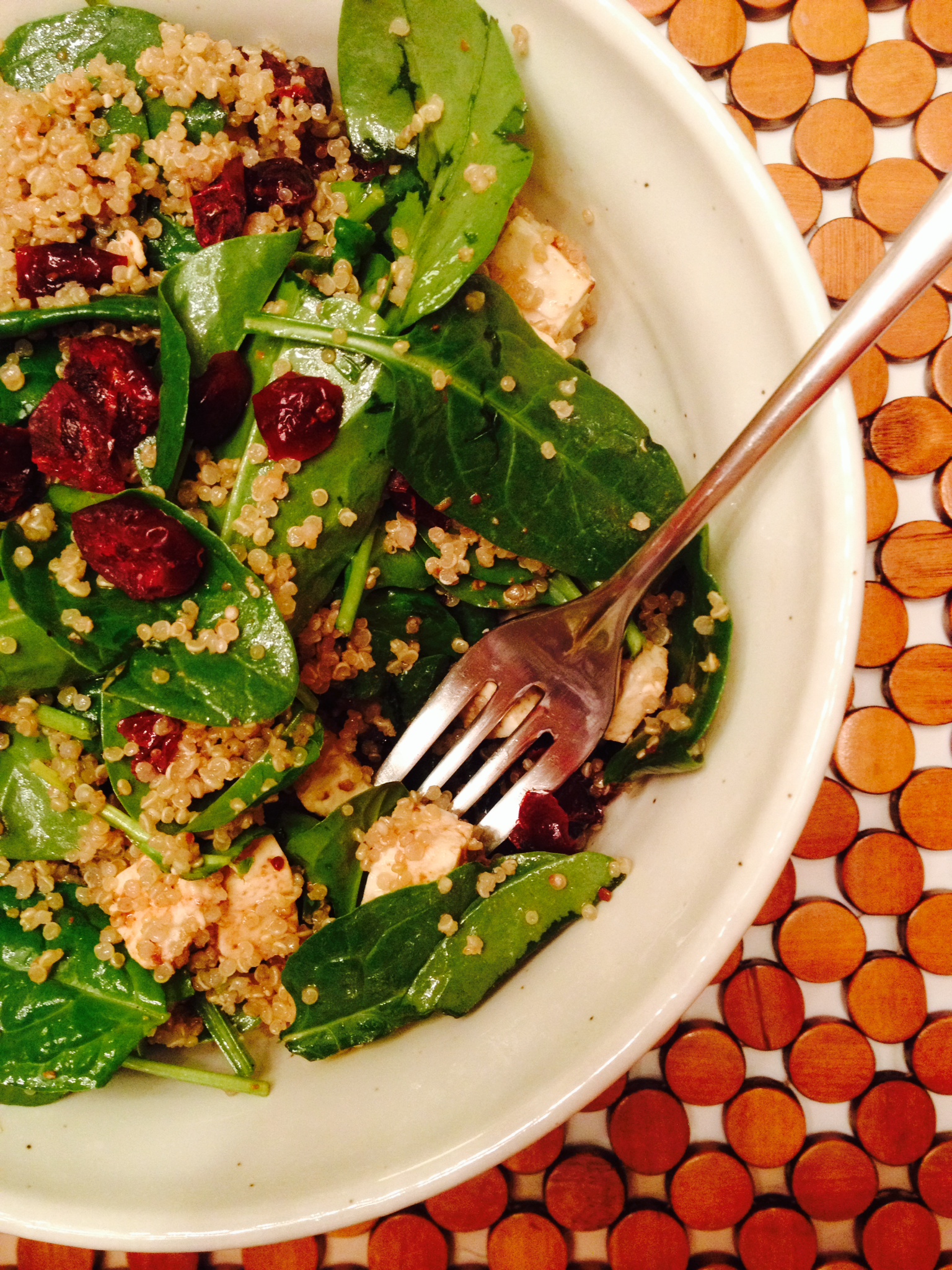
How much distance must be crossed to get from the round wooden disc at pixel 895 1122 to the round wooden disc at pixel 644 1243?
305 millimetres

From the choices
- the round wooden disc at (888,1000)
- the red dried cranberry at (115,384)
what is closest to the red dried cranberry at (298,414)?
the red dried cranberry at (115,384)

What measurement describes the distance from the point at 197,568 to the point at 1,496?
219 millimetres

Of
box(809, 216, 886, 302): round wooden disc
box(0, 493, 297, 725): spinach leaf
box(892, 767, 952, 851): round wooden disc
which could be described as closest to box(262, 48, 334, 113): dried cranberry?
box(0, 493, 297, 725): spinach leaf

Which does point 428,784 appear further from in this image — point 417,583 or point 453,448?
point 453,448

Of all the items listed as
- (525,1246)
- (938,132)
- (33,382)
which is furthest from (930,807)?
(33,382)

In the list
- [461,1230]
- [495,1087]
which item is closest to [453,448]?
[495,1087]

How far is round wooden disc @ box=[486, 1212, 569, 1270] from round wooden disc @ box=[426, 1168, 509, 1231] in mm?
24

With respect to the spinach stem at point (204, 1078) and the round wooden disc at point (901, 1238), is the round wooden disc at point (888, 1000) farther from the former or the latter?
the spinach stem at point (204, 1078)

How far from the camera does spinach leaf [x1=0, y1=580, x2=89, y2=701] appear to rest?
3.16 feet

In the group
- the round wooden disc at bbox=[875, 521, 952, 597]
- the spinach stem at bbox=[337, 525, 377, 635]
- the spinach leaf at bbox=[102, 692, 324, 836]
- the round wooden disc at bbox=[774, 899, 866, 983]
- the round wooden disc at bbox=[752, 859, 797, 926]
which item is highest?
the spinach stem at bbox=[337, 525, 377, 635]

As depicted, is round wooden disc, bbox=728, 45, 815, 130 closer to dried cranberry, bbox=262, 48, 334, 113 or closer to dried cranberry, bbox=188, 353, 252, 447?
dried cranberry, bbox=262, 48, 334, 113

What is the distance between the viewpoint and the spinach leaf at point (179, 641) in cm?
92

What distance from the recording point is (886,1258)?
124 cm

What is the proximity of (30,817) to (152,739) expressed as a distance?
182mm
